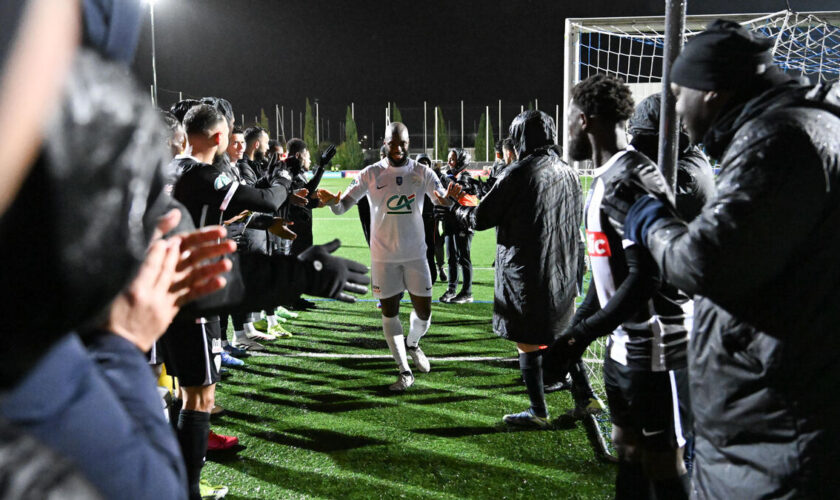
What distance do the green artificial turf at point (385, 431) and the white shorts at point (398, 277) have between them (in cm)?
85

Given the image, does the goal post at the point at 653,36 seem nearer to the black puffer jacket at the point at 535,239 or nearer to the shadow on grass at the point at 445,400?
the black puffer jacket at the point at 535,239

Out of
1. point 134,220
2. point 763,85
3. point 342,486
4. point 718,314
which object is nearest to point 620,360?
point 718,314

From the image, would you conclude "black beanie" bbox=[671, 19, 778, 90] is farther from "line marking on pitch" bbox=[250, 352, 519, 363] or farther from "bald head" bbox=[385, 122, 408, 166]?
"line marking on pitch" bbox=[250, 352, 519, 363]

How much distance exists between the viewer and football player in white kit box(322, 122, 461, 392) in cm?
523

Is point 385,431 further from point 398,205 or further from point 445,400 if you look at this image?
point 398,205

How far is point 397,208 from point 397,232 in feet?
0.71

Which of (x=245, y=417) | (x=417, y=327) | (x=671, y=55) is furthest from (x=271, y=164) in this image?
(x=671, y=55)

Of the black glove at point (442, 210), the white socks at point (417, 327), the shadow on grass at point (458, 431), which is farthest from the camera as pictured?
the white socks at point (417, 327)

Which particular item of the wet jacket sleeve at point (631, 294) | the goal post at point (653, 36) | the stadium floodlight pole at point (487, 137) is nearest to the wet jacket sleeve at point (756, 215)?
the wet jacket sleeve at point (631, 294)

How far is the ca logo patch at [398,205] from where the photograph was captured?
17.2 ft

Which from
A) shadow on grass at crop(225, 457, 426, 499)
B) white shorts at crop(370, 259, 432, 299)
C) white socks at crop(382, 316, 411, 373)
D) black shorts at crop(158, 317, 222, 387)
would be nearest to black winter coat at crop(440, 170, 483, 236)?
white shorts at crop(370, 259, 432, 299)

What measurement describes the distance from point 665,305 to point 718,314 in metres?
0.97

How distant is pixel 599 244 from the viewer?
2672 mm

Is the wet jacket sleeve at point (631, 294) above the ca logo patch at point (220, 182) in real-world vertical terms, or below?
below
